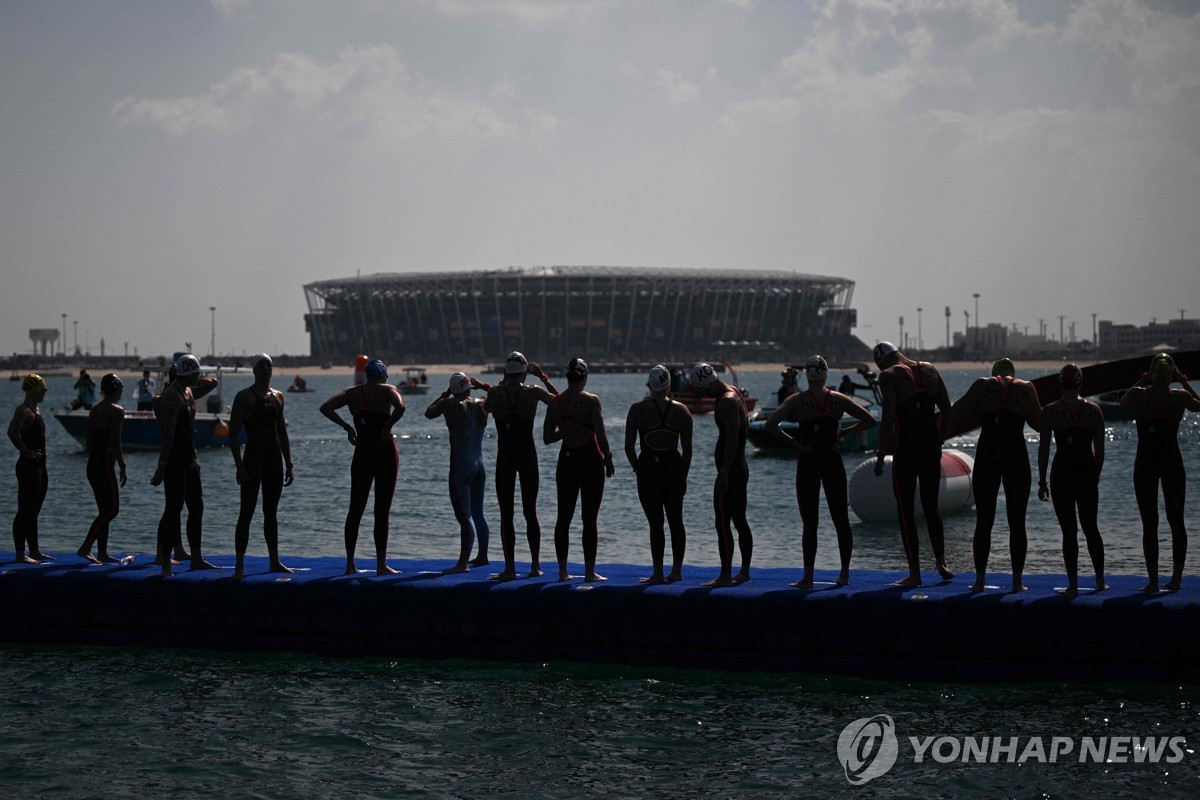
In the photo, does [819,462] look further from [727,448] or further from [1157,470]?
[1157,470]

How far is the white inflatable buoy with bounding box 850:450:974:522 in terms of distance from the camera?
916 inches

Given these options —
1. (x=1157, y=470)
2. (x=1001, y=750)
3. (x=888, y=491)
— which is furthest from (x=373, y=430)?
Answer: (x=888, y=491)

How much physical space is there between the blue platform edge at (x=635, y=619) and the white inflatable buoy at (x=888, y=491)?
426 inches

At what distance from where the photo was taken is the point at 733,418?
35.8 feet

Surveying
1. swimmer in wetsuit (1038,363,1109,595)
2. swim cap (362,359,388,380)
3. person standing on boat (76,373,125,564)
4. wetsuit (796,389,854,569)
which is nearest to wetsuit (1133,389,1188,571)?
swimmer in wetsuit (1038,363,1109,595)

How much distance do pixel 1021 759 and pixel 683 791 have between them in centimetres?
230

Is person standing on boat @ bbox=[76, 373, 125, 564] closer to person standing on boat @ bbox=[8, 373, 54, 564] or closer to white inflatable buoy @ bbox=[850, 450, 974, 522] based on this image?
person standing on boat @ bbox=[8, 373, 54, 564]

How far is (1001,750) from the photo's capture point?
942 cm

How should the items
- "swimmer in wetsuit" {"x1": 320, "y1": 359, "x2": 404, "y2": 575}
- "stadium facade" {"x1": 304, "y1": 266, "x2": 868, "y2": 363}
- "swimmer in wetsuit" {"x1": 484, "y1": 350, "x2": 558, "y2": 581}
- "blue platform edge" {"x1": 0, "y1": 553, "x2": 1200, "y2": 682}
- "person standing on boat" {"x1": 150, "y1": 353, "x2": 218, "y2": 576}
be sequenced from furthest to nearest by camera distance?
"stadium facade" {"x1": 304, "y1": 266, "x2": 868, "y2": 363}, "person standing on boat" {"x1": 150, "y1": 353, "x2": 218, "y2": 576}, "swimmer in wetsuit" {"x1": 320, "y1": 359, "x2": 404, "y2": 575}, "swimmer in wetsuit" {"x1": 484, "y1": 350, "x2": 558, "y2": 581}, "blue platform edge" {"x1": 0, "y1": 553, "x2": 1200, "y2": 682}

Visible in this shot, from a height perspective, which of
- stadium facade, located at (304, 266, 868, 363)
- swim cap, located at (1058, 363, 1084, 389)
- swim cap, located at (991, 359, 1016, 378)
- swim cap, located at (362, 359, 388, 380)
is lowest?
swim cap, located at (1058, 363, 1084, 389)

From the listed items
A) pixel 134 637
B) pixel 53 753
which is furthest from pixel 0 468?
pixel 53 753

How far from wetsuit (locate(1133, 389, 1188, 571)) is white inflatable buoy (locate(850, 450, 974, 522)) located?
12.1 metres

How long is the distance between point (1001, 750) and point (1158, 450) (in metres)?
2.78

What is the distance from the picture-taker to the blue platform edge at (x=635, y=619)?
1048 cm
